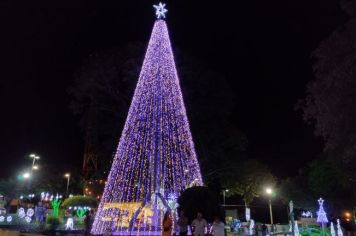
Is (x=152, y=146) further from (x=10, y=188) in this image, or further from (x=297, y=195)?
(x=297, y=195)

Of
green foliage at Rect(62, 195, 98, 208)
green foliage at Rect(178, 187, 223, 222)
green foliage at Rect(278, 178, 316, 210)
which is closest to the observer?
green foliage at Rect(178, 187, 223, 222)

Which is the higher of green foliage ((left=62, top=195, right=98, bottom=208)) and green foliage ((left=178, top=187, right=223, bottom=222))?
green foliage ((left=62, top=195, right=98, bottom=208))

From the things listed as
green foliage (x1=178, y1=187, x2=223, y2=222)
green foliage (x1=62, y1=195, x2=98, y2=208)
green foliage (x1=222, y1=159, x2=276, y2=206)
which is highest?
Result: green foliage (x1=222, y1=159, x2=276, y2=206)

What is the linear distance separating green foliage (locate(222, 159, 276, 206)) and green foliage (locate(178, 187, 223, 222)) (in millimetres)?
20427

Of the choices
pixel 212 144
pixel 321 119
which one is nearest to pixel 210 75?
pixel 212 144

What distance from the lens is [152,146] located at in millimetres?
25188

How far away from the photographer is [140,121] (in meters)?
25.9

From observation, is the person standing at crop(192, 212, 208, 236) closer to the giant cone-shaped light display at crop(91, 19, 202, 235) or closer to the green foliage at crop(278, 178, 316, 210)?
the giant cone-shaped light display at crop(91, 19, 202, 235)

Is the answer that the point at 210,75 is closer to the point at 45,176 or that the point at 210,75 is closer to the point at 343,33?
the point at 343,33

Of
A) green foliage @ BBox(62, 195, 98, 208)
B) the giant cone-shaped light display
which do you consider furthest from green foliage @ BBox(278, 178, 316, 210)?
the giant cone-shaped light display

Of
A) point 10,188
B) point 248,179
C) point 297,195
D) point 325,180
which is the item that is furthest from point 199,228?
point 10,188

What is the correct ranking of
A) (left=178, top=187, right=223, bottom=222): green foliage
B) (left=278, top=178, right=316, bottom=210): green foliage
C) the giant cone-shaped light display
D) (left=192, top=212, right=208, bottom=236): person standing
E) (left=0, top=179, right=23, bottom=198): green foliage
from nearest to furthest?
(left=192, top=212, right=208, bottom=236): person standing
(left=178, top=187, right=223, bottom=222): green foliage
the giant cone-shaped light display
(left=0, top=179, right=23, bottom=198): green foliage
(left=278, top=178, right=316, bottom=210): green foliage

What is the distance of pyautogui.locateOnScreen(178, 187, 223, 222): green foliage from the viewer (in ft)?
53.5

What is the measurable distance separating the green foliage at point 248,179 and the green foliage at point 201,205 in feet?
67.0
